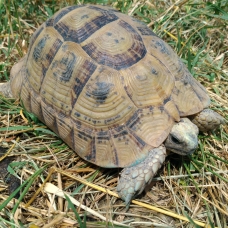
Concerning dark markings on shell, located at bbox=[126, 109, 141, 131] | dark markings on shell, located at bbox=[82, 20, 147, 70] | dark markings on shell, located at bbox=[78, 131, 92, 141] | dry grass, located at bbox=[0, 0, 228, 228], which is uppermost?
dark markings on shell, located at bbox=[82, 20, 147, 70]

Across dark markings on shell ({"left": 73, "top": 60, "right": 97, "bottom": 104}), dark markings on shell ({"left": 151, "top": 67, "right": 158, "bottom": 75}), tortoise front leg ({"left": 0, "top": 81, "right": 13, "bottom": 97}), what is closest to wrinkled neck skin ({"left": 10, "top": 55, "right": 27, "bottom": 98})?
tortoise front leg ({"left": 0, "top": 81, "right": 13, "bottom": 97})

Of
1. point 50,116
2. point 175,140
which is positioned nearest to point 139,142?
point 175,140

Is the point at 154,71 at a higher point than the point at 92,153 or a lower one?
higher

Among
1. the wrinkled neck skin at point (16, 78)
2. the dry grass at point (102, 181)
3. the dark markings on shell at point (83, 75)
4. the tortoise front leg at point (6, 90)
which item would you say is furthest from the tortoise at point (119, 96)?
the tortoise front leg at point (6, 90)

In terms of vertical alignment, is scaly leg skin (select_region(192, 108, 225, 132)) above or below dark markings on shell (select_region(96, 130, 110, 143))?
above

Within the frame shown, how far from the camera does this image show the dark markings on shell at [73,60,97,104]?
2.14 m

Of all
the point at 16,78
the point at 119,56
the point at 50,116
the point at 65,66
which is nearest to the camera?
the point at 119,56

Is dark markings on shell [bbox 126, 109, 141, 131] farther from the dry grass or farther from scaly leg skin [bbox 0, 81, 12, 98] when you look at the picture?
scaly leg skin [bbox 0, 81, 12, 98]

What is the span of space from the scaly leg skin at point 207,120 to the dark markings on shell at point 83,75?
0.87 meters

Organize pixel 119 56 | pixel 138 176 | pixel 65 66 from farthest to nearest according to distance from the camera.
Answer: pixel 65 66 → pixel 119 56 → pixel 138 176

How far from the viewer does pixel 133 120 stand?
2096mm

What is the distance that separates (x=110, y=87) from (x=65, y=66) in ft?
1.31

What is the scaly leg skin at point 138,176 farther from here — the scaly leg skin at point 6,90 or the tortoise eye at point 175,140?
the scaly leg skin at point 6,90

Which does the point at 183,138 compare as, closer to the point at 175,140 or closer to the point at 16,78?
the point at 175,140
